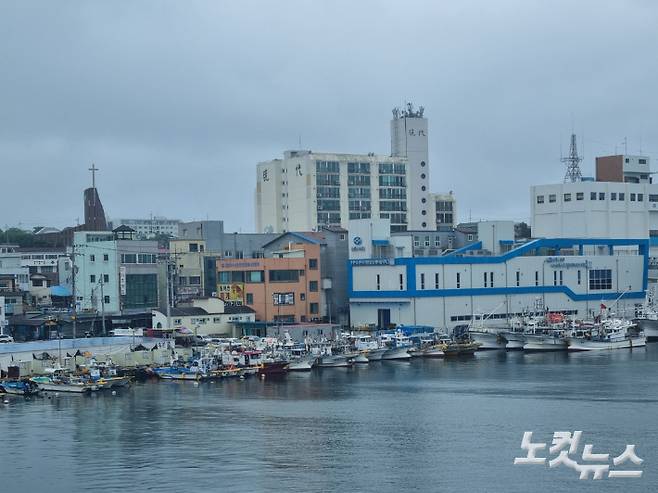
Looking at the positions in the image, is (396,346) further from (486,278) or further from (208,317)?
(208,317)

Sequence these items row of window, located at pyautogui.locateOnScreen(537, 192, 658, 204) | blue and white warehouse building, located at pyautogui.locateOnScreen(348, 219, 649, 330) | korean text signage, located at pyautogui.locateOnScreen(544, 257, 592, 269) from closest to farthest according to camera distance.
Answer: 1. blue and white warehouse building, located at pyautogui.locateOnScreen(348, 219, 649, 330)
2. korean text signage, located at pyautogui.locateOnScreen(544, 257, 592, 269)
3. row of window, located at pyautogui.locateOnScreen(537, 192, 658, 204)

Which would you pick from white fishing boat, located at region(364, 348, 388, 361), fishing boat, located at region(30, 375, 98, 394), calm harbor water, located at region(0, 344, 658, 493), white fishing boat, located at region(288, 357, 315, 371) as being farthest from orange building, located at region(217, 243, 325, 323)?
fishing boat, located at region(30, 375, 98, 394)

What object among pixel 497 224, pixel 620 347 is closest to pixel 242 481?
pixel 620 347

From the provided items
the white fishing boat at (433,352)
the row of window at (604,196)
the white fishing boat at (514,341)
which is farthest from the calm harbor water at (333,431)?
the row of window at (604,196)

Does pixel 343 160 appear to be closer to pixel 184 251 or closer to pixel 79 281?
pixel 184 251

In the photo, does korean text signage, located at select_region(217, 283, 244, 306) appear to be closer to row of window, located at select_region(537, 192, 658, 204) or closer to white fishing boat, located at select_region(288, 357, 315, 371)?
white fishing boat, located at select_region(288, 357, 315, 371)

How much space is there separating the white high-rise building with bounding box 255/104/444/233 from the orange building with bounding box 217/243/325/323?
21719mm

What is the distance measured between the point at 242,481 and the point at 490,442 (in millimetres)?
7133

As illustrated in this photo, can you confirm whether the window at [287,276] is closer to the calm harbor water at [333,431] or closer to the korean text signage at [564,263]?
the calm harbor water at [333,431]

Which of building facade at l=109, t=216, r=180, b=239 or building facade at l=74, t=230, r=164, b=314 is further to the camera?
building facade at l=109, t=216, r=180, b=239

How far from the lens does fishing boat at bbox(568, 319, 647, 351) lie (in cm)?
5250

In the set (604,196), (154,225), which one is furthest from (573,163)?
(154,225)

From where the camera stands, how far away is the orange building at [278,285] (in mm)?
55562

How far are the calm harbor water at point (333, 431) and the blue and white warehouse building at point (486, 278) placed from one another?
36.3ft
